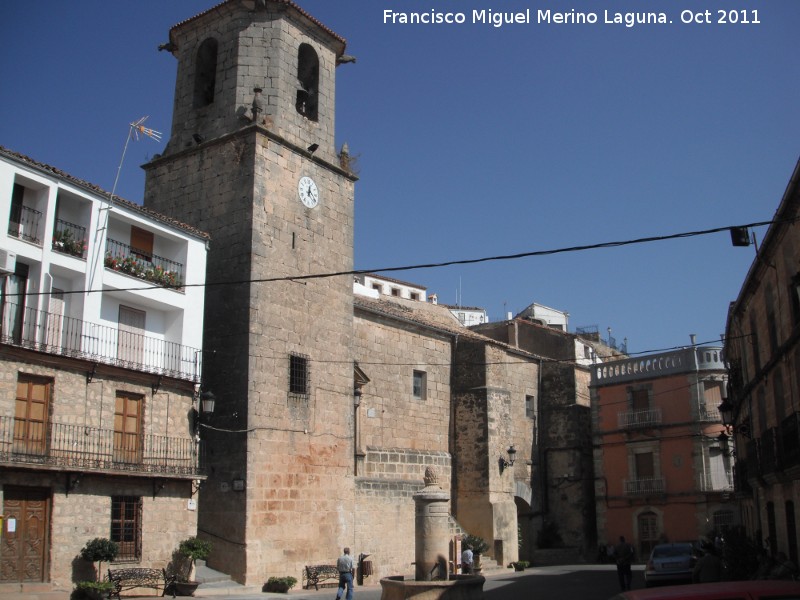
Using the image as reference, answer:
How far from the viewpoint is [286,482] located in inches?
804

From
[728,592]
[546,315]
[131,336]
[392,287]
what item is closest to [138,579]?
[131,336]

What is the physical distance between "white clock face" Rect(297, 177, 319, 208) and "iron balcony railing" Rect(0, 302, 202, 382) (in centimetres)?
545

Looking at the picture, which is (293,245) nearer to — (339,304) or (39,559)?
(339,304)

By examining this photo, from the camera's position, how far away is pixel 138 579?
16.8 m

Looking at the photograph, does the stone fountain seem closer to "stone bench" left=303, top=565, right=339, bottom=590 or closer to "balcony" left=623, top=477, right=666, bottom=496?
"stone bench" left=303, top=565, right=339, bottom=590

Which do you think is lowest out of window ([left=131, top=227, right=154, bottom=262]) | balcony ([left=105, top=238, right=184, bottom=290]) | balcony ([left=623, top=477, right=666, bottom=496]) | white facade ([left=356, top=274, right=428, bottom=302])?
balcony ([left=623, top=477, right=666, bottom=496])

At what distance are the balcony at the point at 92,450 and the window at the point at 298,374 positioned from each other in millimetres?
3161

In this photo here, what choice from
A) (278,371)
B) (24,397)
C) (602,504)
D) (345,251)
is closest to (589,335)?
(602,504)

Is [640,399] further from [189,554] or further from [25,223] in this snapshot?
[25,223]

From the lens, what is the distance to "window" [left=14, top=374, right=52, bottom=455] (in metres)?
15.5

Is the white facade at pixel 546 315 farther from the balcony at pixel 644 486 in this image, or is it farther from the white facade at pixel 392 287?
the balcony at pixel 644 486

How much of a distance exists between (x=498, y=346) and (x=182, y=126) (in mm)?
13457

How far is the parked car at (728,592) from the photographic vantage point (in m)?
6.21

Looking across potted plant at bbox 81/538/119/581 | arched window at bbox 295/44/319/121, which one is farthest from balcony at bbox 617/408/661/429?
potted plant at bbox 81/538/119/581
